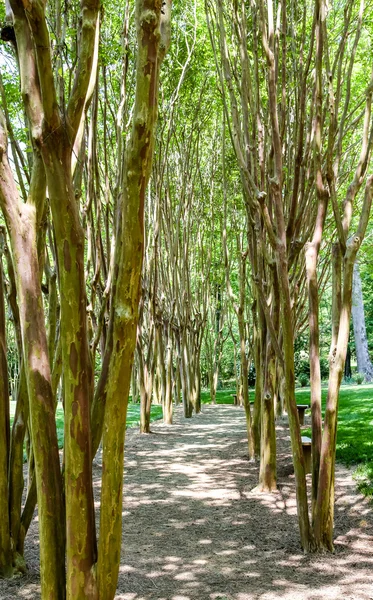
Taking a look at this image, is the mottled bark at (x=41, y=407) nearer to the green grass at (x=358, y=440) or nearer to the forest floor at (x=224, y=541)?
the forest floor at (x=224, y=541)

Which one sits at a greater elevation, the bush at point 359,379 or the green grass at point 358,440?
the bush at point 359,379

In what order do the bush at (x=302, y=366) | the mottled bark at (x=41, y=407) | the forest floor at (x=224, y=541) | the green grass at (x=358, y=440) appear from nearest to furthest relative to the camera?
the mottled bark at (x=41, y=407) → the forest floor at (x=224, y=541) → the green grass at (x=358, y=440) → the bush at (x=302, y=366)

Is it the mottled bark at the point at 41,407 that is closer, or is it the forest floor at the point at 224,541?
the mottled bark at the point at 41,407

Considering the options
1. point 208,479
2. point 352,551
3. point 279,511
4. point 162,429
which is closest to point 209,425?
point 162,429

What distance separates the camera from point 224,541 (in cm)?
421

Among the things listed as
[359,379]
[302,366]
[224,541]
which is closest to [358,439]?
[224,541]

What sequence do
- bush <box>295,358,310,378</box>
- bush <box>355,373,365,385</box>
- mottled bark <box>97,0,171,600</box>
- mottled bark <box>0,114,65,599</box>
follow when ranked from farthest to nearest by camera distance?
bush <box>295,358,310,378</box>, bush <box>355,373,365,385</box>, mottled bark <box>0,114,65,599</box>, mottled bark <box>97,0,171,600</box>

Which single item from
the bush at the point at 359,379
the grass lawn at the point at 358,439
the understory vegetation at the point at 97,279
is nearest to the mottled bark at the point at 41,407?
the understory vegetation at the point at 97,279

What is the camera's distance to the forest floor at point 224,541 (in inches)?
130

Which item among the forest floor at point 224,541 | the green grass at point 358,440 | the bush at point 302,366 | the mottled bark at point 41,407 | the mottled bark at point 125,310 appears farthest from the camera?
the bush at point 302,366

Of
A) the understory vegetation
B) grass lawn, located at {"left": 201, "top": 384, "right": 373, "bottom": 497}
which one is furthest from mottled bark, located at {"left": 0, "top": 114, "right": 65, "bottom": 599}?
grass lawn, located at {"left": 201, "top": 384, "right": 373, "bottom": 497}

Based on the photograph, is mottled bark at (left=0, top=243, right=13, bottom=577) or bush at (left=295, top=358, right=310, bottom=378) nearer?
mottled bark at (left=0, top=243, right=13, bottom=577)

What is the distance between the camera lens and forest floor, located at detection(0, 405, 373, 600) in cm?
331

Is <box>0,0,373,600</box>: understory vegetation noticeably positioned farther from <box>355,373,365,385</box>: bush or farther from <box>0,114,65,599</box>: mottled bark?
<box>355,373,365,385</box>: bush
